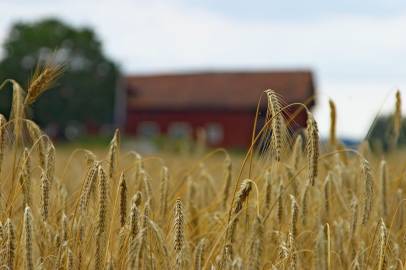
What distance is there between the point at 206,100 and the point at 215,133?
5.83 feet

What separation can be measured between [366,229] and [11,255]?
1714mm

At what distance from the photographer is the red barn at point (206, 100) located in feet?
114

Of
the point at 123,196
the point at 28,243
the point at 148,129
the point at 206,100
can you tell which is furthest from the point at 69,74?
the point at 28,243

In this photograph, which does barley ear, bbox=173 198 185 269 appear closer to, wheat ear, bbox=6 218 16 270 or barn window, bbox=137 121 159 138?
wheat ear, bbox=6 218 16 270

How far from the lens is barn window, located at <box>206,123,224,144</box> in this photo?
119 feet

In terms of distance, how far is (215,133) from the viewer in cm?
3644

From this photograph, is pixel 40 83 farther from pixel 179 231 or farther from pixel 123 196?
pixel 179 231

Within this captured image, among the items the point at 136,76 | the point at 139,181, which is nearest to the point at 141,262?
the point at 139,181

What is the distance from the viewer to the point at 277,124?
1.86 meters

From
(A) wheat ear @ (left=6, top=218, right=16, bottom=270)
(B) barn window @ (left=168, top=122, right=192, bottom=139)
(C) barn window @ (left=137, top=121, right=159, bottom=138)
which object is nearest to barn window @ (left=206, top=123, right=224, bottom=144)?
(B) barn window @ (left=168, top=122, right=192, bottom=139)

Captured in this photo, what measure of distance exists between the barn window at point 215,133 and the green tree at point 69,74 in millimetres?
6219

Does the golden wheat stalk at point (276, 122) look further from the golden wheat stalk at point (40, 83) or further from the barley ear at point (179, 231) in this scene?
the golden wheat stalk at point (40, 83)

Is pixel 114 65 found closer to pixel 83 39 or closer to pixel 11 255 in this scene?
pixel 83 39

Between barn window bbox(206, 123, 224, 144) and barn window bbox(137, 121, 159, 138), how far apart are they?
10.3 feet
